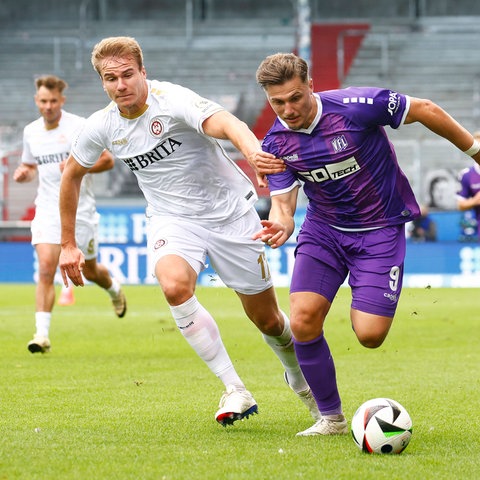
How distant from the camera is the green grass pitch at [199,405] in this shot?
215 inches

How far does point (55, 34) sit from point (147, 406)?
28.4 meters

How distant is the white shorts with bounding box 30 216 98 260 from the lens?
39.1 feet

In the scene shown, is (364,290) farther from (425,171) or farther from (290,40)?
(290,40)

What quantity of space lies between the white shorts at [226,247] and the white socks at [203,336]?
0.36 meters

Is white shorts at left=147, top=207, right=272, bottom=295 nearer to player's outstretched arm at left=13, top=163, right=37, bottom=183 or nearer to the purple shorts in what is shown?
the purple shorts

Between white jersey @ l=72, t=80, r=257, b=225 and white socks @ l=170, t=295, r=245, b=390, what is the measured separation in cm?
66

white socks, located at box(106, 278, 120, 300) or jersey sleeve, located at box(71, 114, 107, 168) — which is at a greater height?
jersey sleeve, located at box(71, 114, 107, 168)

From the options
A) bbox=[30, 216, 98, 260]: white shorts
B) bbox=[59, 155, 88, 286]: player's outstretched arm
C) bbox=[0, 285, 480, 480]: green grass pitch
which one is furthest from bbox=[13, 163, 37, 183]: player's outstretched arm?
bbox=[59, 155, 88, 286]: player's outstretched arm

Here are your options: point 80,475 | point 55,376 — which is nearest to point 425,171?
point 55,376

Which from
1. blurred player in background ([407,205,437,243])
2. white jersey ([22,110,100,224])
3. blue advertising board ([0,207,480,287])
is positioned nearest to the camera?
white jersey ([22,110,100,224])

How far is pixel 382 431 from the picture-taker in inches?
228

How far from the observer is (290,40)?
33156 mm

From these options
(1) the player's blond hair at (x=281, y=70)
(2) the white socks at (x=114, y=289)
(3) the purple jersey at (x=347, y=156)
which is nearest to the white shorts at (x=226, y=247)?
(3) the purple jersey at (x=347, y=156)

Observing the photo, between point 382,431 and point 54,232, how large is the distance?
681 cm
